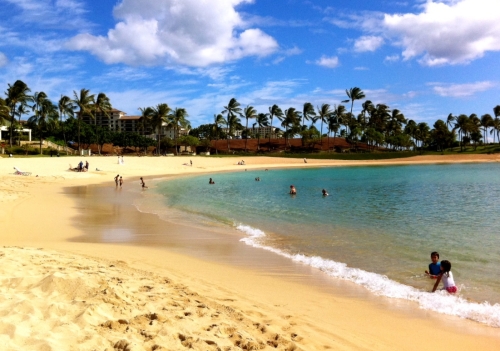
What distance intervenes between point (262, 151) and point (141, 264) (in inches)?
3990

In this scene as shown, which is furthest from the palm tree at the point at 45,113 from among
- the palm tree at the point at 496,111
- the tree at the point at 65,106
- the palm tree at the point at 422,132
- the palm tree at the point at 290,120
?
the palm tree at the point at 496,111

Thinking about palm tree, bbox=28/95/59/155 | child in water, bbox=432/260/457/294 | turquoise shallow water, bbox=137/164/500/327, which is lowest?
turquoise shallow water, bbox=137/164/500/327

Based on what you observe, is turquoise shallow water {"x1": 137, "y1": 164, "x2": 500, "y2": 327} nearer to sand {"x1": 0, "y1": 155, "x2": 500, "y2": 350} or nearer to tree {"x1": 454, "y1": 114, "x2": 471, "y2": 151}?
sand {"x1": 0, "y1": 155, "x2": 500, "y2": 350}

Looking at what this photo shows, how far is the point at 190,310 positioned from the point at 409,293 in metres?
4.70

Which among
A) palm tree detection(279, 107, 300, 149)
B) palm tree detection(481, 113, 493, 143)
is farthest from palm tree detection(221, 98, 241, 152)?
palm tree detection(481, 113, 493, 143)

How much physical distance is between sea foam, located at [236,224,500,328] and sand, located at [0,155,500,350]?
302 millimetres

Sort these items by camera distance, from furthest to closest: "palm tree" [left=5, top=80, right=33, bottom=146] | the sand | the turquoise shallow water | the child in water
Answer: "palm tree" [left=5, top=80, right=33, bottom=146] → the turquoise shallow water → the child in water → the sand

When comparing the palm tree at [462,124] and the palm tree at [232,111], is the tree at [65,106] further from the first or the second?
the palm tree at [462,124]

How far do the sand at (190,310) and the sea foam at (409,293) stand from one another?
0.99 feet

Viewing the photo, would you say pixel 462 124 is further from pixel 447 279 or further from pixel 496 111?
pixel 447 279

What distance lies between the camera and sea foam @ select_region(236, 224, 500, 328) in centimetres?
661

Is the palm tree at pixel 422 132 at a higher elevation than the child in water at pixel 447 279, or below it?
higher

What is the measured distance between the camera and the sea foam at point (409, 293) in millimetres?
6609

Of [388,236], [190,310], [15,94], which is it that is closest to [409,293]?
[190,310]
